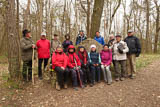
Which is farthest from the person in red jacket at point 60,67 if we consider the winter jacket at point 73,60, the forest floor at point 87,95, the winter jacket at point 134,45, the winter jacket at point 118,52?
the winter jacket at point 134,45

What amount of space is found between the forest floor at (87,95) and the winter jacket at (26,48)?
114 cm

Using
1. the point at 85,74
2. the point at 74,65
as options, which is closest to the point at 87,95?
the point at 85,74

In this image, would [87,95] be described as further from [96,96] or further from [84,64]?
[84,64]

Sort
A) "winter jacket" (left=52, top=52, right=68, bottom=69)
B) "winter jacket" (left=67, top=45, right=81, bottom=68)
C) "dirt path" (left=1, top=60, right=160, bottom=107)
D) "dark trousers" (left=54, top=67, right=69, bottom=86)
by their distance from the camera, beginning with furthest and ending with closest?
1. "winter jacket" (left=67, top=45, right=81, bottom=68)
2. "winter jacket" (left=52, top=52, right=68, bottom=69)
3. "dark trousers" (left=54, top=67, right=69, bottom=86)
4. "dirt path" (left=1, top=60, right=160, bottom=107)

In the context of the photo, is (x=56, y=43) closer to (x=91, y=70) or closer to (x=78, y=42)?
(x=78, y=42)

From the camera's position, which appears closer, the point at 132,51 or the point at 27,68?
the point at 27,68

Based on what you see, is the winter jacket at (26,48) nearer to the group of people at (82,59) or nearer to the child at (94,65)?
the group of people at (82,59)

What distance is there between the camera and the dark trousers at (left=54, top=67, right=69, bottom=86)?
15.5 feet

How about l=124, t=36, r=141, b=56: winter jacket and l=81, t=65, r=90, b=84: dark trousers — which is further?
l=124, t=36, r=141, b=56: winter jacket

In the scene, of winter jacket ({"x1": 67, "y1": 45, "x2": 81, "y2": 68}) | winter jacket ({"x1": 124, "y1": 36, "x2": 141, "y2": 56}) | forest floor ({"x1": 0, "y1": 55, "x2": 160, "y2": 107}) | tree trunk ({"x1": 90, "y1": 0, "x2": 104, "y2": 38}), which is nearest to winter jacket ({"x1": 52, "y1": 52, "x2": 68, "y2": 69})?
winter jacket ({"x1": 67, "y1": 45, "x2": 81, "y2": 68})

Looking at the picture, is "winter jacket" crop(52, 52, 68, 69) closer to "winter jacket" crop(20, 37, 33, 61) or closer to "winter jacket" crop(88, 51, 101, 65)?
"winter jacket" crop(20, 37, 33, 61)

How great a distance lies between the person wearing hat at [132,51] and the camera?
5.41m

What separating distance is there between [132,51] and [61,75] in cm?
331

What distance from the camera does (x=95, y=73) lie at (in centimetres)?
536
